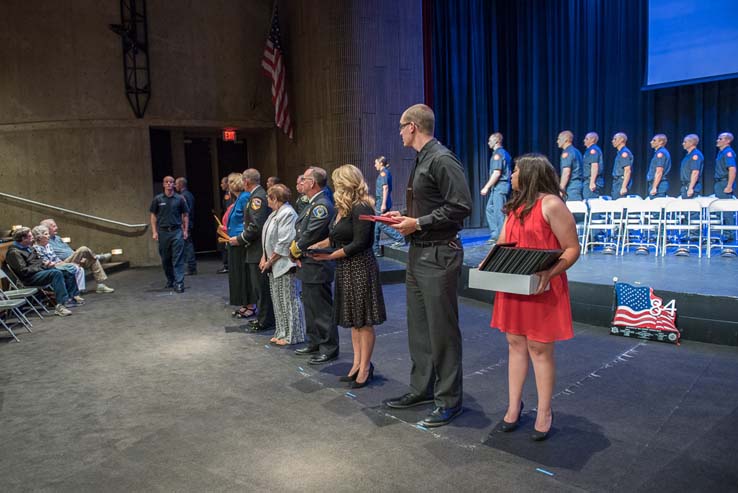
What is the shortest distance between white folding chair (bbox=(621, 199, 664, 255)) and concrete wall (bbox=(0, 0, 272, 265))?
25.8 ft

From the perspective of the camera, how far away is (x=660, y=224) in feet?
23.8

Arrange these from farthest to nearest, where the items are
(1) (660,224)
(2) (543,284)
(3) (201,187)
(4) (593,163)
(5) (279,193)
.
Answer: (3) (201,187) < (4) (593,163) < (1) (660,224) < (5) (279,193) < (2) (543,284)

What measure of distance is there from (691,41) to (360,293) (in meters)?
8.66

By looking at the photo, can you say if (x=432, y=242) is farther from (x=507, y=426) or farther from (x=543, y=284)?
(x=507, y=426)

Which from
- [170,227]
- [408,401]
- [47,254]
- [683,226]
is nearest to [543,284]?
[408,401]

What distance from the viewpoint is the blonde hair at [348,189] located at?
3748 mm

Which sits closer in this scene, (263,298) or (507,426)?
(507,426)

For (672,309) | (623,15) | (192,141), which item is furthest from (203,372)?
(623,15)

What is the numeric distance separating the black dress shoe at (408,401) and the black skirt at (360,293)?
1.78 ft

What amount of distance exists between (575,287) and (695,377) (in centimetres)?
169

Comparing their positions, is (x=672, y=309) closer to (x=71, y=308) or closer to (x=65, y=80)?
(x=71, y=308)

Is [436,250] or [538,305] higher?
[436,250]

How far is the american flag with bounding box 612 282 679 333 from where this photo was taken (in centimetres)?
462

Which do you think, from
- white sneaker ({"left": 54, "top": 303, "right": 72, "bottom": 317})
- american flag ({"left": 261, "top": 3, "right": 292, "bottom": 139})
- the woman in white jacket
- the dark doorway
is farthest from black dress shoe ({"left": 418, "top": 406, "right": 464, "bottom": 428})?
the dark doorway
